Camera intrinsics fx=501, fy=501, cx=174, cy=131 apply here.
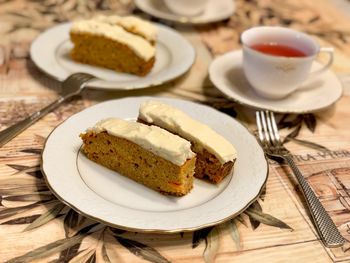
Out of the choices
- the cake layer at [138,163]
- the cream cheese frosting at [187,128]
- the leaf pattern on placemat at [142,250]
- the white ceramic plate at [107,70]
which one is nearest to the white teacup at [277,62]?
the white ceramic plate at [107,70]

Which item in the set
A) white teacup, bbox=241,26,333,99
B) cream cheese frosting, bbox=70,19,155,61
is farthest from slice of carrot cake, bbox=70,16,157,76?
white teacup, bbox=241,26,333,99

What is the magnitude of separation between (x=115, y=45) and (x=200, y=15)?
0.49 metres

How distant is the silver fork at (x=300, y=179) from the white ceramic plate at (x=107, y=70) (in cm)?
28

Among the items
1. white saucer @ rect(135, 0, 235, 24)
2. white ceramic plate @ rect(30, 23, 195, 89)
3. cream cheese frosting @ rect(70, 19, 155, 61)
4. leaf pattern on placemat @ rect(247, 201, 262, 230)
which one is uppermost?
leaf pattern on placemat @ rect(247, 201, 262, 230)

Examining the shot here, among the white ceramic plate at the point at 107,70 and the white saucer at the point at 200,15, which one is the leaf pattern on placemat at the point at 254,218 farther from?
the white saucer at the point at 200,15

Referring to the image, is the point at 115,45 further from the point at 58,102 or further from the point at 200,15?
the point at 200,15

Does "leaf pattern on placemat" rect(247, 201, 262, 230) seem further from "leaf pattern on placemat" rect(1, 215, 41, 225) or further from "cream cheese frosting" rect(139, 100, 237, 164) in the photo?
"leaf pattern on placemat" rect(1, 215, 41, 225)

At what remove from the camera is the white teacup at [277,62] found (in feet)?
4.05

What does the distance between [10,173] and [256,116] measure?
591 millimetres

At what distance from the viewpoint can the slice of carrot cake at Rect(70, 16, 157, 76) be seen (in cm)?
136

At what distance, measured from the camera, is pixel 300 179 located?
101 centimetres

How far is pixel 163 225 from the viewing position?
0.83 meters

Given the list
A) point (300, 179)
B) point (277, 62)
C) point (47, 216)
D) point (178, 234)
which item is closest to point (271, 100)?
point (277, 62)

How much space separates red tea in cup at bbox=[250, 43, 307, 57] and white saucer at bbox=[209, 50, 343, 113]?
96 mm
